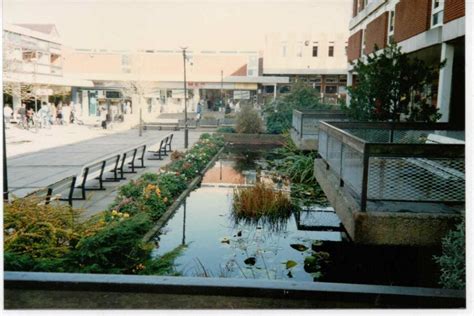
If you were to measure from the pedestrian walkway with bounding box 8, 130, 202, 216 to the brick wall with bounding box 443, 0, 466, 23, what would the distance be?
26.3 feet

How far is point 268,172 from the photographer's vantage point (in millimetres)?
14031

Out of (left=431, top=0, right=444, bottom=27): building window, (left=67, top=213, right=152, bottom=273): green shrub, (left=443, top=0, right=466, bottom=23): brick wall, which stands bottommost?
(left=67, top=213, right=152, bottom=273): green shrub

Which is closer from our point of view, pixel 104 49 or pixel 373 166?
pixel 373 166

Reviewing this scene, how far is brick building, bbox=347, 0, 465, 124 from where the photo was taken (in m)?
10.3

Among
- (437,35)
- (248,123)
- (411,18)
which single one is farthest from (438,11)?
(248,123)

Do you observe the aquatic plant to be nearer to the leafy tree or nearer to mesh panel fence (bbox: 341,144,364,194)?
the leafy tree

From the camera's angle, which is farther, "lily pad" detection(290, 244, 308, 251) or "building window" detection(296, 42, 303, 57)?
"building window" detection(296, 42, 303, 57)

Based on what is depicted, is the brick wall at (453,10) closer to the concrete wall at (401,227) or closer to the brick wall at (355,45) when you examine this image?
the concrete wall at (401,227)

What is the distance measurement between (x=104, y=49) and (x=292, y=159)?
1230 inches

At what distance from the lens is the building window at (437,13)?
1128 centimetres

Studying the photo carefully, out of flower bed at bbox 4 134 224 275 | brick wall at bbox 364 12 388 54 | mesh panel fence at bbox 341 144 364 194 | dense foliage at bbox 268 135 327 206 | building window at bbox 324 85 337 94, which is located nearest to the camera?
flower bed at bbox 4 134 224 275

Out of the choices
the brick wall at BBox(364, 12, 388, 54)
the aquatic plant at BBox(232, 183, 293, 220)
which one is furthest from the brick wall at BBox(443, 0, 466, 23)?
the brick wall at BBox(364, 12, 388, 54)

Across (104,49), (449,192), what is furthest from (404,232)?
(104,49)

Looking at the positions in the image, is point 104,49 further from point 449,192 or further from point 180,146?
point 449,192
